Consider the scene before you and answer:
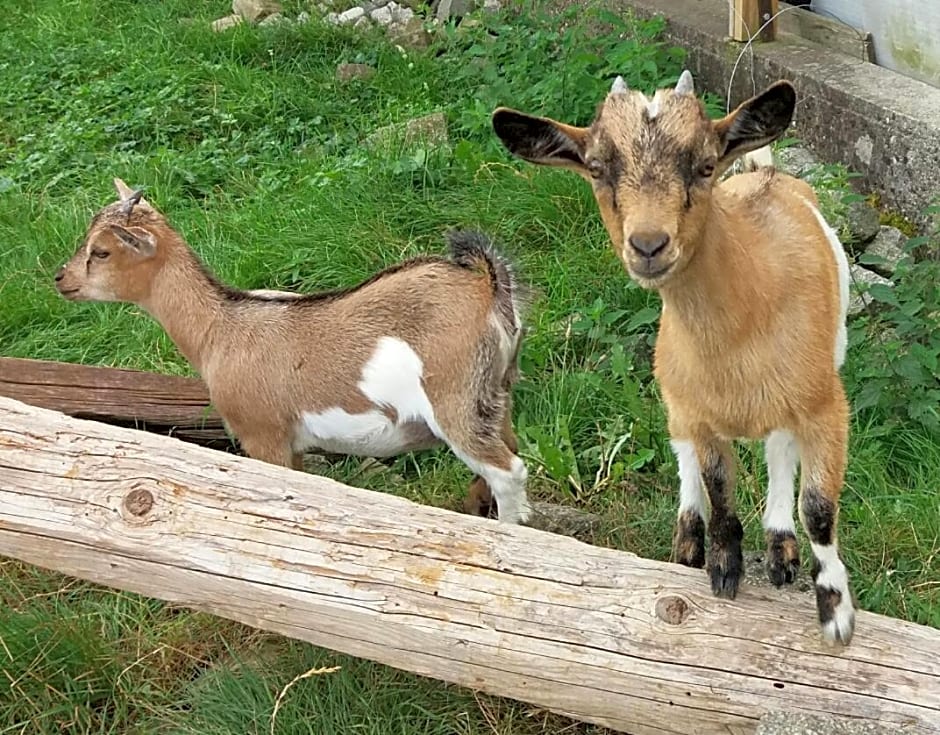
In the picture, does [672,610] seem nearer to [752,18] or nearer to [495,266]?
[495,266]

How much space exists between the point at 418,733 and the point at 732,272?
51.1 inches

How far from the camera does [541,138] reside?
6.89ft

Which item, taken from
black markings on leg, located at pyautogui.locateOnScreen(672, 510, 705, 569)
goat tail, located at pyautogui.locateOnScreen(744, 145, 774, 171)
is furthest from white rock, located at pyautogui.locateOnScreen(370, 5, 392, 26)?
black markings on leg, located at pyautogui.locateOnScreen(672, 510, 705, 569)

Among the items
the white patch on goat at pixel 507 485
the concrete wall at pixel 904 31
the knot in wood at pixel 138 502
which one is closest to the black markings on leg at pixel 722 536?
the white patch on goat at pixel 507 485

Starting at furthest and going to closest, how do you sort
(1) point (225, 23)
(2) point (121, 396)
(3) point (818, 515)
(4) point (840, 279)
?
1. (1) point (225, 23)
2. (2) point (121, 396)
3. (4) point (840, 279)
4. (3) point (818, 515)

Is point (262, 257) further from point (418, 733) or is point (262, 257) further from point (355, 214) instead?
point (418, 733)

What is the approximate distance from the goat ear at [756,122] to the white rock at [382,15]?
5.50 meters

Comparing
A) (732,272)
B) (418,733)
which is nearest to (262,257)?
(418,733)

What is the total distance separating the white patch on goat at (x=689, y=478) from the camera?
261cm

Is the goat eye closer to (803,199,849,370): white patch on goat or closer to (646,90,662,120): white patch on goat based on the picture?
(646,90,662,120): white patch on goat

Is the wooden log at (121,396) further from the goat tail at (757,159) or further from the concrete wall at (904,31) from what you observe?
the concrete wall at (904,31)

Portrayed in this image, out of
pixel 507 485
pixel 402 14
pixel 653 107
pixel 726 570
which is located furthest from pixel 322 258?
pixel 402 14

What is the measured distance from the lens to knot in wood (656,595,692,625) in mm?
2340

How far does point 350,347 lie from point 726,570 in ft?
4.17
